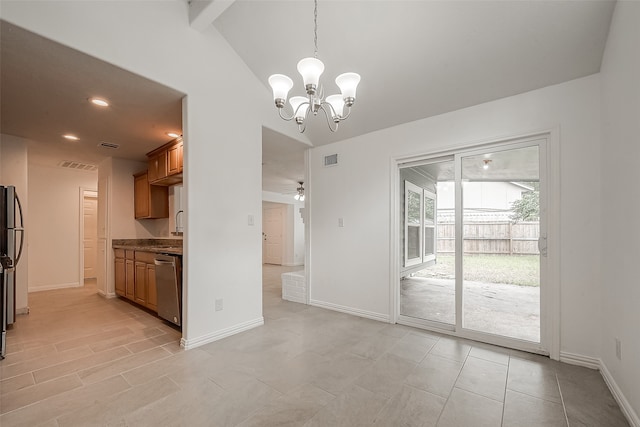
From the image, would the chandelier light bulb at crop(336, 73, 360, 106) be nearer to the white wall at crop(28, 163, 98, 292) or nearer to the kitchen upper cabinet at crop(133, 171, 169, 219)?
the kitchen upper cabinet at crop(133, 171, 169, 219)

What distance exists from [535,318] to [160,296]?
13.2 ft

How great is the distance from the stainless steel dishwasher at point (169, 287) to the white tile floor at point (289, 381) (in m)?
0.21

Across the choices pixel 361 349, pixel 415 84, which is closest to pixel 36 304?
pixel 361 349

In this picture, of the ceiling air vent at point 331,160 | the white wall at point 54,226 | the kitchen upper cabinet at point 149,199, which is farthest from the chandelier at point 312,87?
the white wall at point 54,226

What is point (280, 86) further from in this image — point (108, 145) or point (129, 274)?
point (129, 274)

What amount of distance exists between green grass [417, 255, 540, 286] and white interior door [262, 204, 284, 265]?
7.14m

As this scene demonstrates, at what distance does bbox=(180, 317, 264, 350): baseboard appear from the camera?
111 inches

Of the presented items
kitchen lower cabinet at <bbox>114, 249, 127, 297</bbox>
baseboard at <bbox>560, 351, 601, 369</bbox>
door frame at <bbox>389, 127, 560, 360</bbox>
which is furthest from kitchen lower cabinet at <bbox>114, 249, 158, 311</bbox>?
baseboard at <bbox>560, 351, 601, 369</bbox>

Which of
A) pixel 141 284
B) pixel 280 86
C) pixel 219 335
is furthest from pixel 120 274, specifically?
pixel 280 86

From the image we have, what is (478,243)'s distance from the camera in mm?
3127

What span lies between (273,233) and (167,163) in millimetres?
5971

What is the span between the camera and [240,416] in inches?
70.4

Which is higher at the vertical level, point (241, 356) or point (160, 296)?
point (160, 296)

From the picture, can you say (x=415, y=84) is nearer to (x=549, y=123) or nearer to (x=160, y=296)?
(x=549, y=123)
